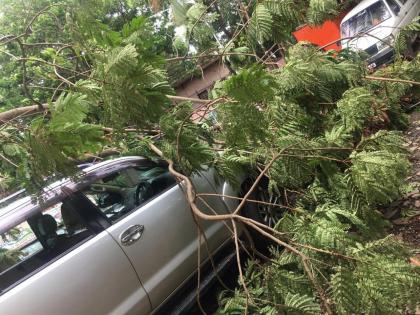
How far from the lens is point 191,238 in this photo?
3.40m

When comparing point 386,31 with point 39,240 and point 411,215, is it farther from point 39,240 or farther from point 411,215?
point 39,240

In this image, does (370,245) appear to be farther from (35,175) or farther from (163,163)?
(163,163)

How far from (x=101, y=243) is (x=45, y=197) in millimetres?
503

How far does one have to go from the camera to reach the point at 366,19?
41.1ft

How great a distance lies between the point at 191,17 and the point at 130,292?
3.04 metres

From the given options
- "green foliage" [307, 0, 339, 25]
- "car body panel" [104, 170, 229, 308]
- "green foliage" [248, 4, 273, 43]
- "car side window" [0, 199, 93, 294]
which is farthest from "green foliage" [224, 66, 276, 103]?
"green foliage" [307, 0, 339, 25]

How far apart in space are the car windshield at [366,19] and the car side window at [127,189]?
9888 mm

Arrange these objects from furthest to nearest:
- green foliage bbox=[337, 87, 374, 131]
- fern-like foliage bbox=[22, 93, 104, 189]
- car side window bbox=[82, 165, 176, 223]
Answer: green foliage bbox=[337, 87, 374, 131] → car side window bbox=[82, 165, 176, 223] → fern-like foliage bbox=[22, 93, 104, 189]

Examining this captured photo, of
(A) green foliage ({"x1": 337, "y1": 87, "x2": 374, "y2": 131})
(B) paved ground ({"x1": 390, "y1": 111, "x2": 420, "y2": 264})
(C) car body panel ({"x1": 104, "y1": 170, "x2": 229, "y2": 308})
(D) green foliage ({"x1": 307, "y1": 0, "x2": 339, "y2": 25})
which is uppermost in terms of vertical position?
(D) green foliage ({"x1": 307, "y1": 0, "x2": 339, "y2": 25})

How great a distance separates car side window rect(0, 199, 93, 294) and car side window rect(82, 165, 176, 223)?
0.23 meters

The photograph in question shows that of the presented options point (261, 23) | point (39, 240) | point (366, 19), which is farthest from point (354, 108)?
point (366, 19)

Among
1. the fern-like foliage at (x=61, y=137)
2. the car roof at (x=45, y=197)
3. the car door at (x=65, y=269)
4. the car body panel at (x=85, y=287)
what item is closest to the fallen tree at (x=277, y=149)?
the fern-like foliage at (x=61, y=137)

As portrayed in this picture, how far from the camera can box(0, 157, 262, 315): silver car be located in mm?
2436

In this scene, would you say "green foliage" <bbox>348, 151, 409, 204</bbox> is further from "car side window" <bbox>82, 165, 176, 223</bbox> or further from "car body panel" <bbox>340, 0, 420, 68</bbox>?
"car body panel" <bbox>340, 0, 420, 68</bbox>
